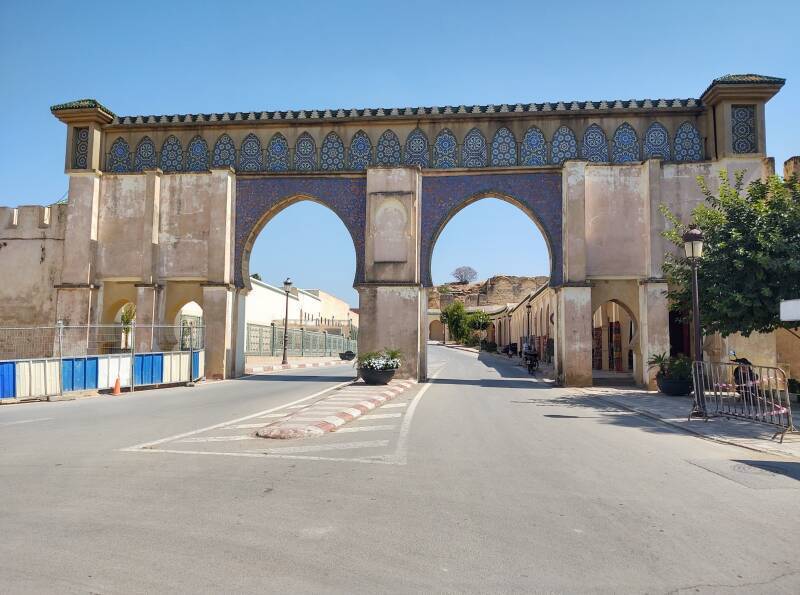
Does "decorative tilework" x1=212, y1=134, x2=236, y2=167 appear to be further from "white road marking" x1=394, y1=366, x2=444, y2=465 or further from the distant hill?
the distant hill

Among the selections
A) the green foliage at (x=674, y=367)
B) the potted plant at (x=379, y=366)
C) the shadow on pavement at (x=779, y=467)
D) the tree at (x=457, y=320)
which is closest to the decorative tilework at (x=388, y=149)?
the potted plant at (x=379, y=366)

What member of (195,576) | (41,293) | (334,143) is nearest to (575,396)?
(334,143)

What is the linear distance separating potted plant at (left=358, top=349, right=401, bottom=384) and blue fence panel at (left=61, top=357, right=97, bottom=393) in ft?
23.5

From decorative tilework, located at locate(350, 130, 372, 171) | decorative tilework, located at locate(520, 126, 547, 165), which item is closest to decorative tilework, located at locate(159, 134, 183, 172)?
decorative tilework, located at locate(350, 130, 372, 171)

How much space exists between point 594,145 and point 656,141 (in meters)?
1.90

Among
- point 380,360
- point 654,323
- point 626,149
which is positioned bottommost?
point 380,360

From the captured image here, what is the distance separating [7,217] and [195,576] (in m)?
23.4

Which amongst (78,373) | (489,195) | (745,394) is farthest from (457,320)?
(745,394)

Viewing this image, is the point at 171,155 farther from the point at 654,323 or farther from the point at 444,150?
the point at 654,323

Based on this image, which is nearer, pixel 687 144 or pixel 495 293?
pixel 687 144

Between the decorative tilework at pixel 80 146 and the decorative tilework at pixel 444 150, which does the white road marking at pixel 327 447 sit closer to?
the decorative tilework at pixel 444 150

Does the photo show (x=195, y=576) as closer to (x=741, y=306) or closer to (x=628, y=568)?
(x=628, y=568)

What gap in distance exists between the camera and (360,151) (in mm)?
21156

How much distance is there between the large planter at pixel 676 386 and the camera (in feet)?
55.1
